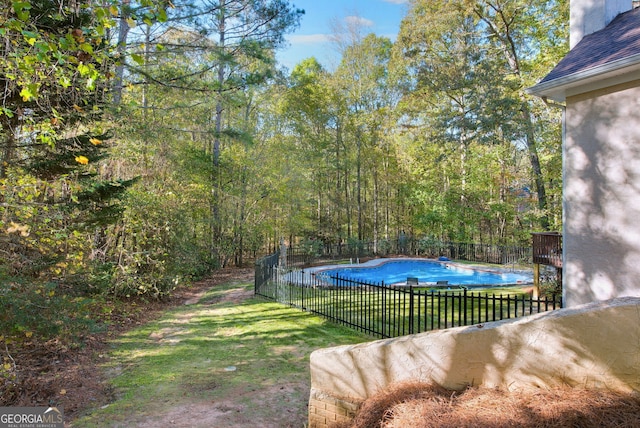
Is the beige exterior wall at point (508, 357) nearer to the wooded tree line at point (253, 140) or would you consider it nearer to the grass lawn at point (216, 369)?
the grass lawn at point (216, 369)

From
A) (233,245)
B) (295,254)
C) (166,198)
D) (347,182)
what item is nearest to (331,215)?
(347,182)

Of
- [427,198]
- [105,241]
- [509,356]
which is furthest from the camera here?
[427,198]

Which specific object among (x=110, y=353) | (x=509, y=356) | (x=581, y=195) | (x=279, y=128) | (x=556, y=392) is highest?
(x=279, y=128)

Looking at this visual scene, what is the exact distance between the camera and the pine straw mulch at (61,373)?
4383 mm

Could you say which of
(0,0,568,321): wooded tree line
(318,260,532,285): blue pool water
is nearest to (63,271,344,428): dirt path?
(0,0,568,321): wooded tree line

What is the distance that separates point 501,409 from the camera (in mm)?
2498

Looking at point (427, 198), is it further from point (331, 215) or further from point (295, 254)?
point (295, 254)

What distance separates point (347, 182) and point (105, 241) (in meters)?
18.1

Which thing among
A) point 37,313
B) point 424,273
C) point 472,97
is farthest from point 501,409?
point 472,97

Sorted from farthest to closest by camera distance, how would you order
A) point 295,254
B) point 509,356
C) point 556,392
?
point 295,254, point 509,356, point 556,392

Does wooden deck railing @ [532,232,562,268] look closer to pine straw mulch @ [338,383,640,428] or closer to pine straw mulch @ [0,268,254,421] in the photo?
pine straw mulch @ [338,383,640,428]

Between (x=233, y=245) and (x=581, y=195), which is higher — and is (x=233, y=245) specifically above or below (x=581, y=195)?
below

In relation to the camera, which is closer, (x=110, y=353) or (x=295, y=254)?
(x=110, y=353)

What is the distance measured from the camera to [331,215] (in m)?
25.3
